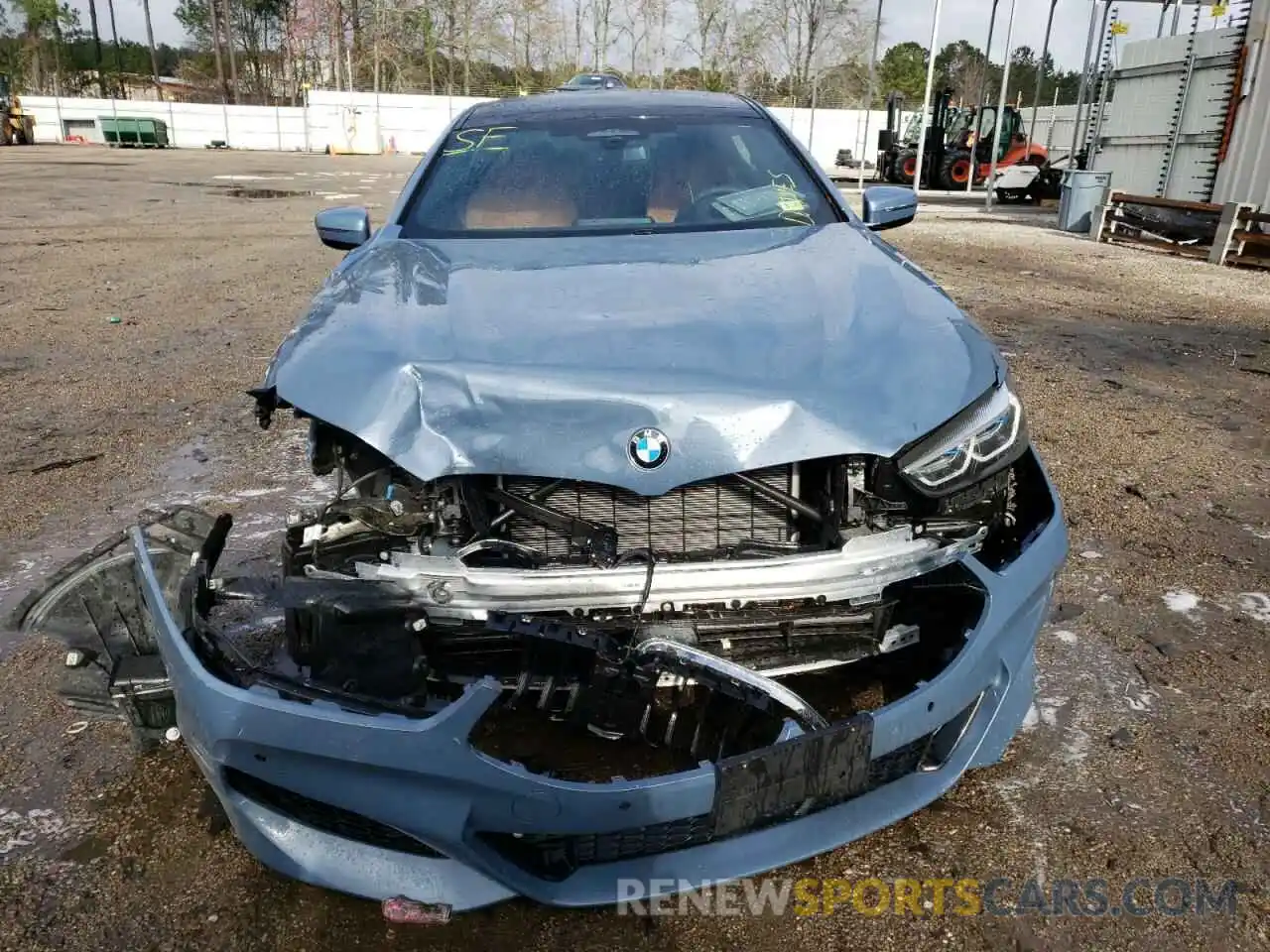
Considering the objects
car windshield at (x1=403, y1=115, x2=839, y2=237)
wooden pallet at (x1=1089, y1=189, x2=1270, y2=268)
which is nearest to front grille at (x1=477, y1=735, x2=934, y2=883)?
car windshield at (x1=403, y1=115, x2=839, y2=237)

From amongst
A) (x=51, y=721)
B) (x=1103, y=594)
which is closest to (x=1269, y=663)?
(x=1103, y=594)

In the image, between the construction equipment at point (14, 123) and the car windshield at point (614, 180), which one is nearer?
the car windshield at point (614, 180)

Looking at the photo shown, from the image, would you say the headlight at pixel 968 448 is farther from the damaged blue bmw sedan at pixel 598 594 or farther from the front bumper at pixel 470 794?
the front bumper at pixel 470 794

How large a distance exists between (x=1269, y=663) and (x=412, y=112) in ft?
149

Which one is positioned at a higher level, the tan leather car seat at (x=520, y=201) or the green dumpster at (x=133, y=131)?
the tan leather car seat at (x=520, y=201)

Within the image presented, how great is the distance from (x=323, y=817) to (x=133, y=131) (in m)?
45.3

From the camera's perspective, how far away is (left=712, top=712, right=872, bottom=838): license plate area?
1.65 m

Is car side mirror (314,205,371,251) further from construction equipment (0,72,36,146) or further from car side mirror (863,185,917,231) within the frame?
construction equipment (0,72,36,146)

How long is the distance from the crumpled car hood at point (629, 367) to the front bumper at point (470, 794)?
18.0 inches

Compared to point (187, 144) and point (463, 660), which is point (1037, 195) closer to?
point (463, 660)

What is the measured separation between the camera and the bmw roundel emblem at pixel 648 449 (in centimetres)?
180

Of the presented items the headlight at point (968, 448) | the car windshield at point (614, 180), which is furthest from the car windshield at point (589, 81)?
the headlight at point (968, 448)

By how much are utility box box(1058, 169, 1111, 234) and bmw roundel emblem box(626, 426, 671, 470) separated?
14.2 meters

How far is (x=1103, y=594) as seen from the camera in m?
3.12
